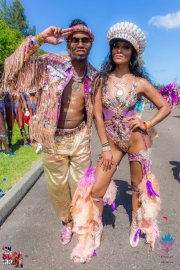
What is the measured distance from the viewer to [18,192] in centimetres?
354

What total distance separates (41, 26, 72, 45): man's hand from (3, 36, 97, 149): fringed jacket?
0.36ft

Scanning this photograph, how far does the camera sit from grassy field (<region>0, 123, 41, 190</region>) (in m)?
4.12

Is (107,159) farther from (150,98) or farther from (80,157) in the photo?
(150,98)

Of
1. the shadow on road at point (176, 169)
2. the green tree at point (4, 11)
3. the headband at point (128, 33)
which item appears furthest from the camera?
the green tree at point (4, 11)

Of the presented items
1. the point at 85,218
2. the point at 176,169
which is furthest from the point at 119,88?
the point at 176,169

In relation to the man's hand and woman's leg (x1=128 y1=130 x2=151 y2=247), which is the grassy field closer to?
woman's leg (x1=128 y1=130 x2=151 y2=247)

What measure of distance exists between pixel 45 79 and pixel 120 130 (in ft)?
2.93

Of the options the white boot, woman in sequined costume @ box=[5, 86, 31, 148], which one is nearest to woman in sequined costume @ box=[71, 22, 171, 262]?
the white boot

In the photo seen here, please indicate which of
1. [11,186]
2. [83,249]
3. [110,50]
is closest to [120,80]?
[110,50]

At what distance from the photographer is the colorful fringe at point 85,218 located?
2312 millimetres

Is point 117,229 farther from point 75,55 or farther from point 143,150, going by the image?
point 75,55

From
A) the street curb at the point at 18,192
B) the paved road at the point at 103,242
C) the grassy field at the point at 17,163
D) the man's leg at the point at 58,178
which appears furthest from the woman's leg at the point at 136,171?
the grassy field at the point at 17,163

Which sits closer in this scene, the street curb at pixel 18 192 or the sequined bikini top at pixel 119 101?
the sequined bikini top at pixel 119 101

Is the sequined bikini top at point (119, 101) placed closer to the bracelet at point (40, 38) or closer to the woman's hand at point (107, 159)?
the woman's hand at point (107, 159)
